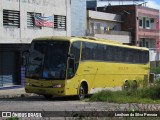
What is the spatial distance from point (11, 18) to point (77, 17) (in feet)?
37.4

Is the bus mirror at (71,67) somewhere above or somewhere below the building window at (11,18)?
below

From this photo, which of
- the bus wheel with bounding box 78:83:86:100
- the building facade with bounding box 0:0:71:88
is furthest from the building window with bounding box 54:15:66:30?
the bus wheel with bounding box 78:83:86:100

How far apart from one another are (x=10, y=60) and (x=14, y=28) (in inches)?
A: 120

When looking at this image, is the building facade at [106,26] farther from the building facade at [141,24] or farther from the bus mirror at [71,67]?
the bus mirror at [71,67]

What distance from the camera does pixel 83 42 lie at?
2383 centimetres

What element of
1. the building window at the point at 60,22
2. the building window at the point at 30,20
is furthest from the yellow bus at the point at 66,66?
the building window at the point at 60,22

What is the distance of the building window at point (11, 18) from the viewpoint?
31.1 m

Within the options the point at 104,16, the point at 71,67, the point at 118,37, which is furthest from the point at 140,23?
the point at 71,67

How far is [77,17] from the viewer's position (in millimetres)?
42125

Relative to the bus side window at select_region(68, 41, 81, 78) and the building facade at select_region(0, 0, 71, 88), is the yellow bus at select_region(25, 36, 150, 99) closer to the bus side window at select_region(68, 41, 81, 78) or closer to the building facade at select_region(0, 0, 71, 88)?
the bus side window at select_region(68, 41, 81, 78)

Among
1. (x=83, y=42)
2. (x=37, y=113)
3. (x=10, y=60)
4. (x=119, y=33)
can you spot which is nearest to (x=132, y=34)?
(x=119, y=33)

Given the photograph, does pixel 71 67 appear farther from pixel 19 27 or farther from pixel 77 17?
pixel 77 17

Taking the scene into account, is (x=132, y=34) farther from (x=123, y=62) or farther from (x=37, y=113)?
(x=37, y=113)

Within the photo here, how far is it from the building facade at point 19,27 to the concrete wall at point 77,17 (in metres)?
4.14
